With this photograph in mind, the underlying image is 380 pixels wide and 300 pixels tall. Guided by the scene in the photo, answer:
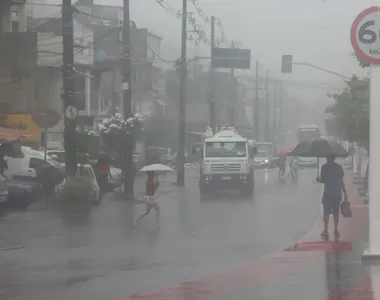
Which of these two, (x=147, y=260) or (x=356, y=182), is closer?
(x=147, y=260)

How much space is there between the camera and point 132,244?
58.0 ft

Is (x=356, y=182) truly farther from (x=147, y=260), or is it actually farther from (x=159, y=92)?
(x=159, y=92)

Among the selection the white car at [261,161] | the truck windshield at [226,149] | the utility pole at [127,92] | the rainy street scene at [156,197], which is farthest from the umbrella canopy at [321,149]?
the white car at [261,161]

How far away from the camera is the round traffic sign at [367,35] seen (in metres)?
13.2

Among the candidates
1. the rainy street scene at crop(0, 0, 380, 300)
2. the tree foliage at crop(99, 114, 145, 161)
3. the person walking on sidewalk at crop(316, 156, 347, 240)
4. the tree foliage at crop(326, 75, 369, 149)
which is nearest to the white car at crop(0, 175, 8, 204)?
the rainy street scene at crop(0, 0, 380, 300)

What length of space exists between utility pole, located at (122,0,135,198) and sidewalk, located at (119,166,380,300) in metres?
16.3

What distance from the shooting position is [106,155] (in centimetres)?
3506

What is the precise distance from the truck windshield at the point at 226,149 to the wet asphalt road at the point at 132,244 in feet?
17.7

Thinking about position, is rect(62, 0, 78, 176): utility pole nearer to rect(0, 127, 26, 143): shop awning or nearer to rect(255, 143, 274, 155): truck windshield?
rect(0, 127, 26, 143): shop awning

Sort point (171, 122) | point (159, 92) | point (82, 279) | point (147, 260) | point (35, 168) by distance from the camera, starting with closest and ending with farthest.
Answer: point (82, 279) → point (147, 260) → point (35, 168) → point (171, 122) → point (159, 92)

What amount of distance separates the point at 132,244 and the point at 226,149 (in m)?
18.9

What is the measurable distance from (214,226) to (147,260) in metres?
6.72

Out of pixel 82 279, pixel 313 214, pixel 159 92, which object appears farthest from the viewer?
pixel 159 92

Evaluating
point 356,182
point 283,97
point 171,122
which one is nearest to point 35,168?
point 356,182
